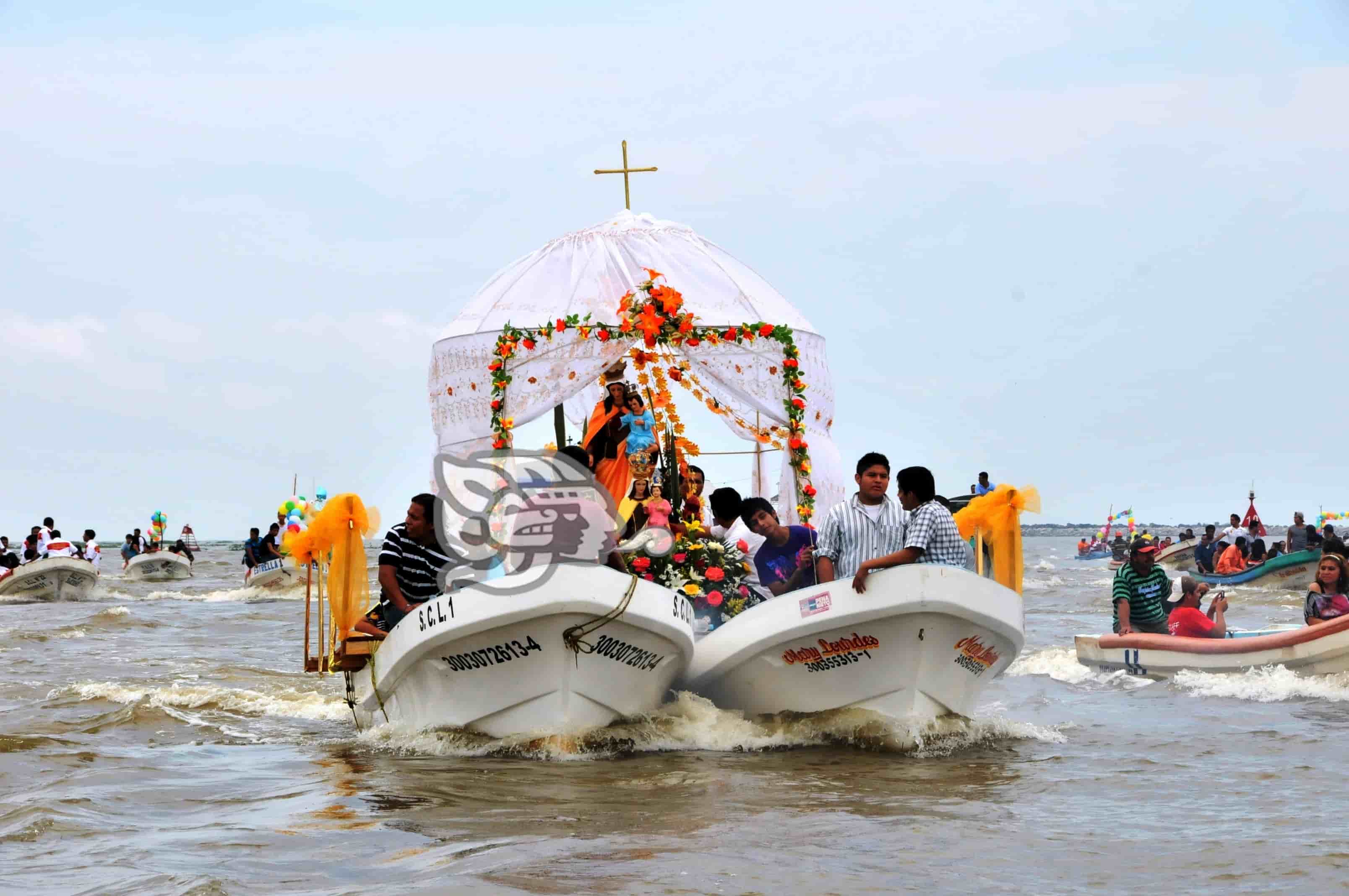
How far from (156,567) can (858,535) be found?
34996mm

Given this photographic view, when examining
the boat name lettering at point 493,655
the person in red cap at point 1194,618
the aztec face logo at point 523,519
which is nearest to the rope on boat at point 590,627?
the boat name lettering at point 493,655

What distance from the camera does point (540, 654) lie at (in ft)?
27.1

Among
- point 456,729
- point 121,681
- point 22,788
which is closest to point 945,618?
point 456,729

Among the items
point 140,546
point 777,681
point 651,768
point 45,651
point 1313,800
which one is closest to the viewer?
point 1313,800

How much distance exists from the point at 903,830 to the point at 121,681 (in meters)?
9.53

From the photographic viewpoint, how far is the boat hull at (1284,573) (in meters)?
27.6

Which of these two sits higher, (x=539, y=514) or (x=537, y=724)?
(x=539, y=514)

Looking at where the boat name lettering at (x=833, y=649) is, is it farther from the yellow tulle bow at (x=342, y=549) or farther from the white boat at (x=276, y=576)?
the white boat at (x=276, y=576)

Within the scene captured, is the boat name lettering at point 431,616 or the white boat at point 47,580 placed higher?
the white boat at point 47,580

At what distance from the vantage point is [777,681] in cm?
916

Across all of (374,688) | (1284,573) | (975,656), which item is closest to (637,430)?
(374,688)

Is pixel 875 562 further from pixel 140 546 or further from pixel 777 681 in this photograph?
pixel 140 546

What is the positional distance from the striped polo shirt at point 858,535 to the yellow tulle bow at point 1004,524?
0.77 metres

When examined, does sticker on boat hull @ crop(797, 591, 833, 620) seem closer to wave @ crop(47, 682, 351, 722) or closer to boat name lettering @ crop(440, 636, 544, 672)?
boat name lettering @ crop(440, 636, 544, 672)
